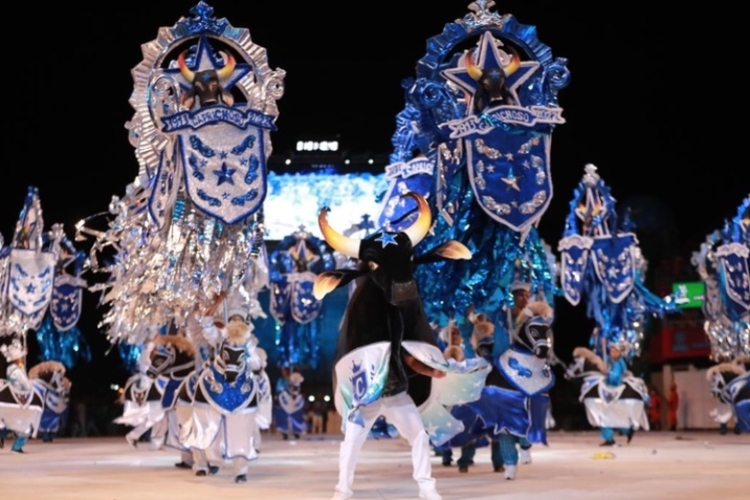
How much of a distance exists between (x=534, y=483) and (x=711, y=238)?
603 inches

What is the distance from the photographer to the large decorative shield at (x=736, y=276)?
72.8 ft

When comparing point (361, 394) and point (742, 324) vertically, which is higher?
point (742, 324)

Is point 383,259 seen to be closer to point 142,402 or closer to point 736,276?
point 142,402

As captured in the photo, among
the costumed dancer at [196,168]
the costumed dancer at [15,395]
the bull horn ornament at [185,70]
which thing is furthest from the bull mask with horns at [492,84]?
the costumed dancer at [15,395]

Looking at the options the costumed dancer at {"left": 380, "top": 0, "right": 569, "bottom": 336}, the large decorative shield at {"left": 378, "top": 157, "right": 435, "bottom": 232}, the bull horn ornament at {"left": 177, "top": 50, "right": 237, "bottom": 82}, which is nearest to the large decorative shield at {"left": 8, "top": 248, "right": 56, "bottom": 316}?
A: the large decorative shield at {"left": 378, "top": 157, "right": 435, "bottom": 232}

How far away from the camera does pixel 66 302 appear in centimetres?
2423

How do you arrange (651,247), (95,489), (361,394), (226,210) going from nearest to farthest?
(361,394) → (95,489) → (226,210) → (651,247)

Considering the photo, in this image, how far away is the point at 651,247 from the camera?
3988 centimetres

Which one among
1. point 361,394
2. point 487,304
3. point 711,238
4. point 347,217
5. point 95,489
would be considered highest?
point 347,217

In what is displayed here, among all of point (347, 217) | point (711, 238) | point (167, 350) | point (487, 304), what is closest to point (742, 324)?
point (711, 238)

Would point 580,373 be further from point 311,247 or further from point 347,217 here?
point 347,217

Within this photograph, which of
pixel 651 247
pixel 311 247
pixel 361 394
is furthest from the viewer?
pixel 651 247

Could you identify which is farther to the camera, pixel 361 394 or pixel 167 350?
pixel 167 350

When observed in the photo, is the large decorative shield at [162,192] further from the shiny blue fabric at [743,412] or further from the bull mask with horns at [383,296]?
the shiny blue fabric at [743,412]
